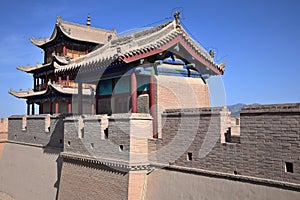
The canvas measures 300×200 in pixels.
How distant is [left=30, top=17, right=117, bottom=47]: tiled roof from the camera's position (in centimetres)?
2066

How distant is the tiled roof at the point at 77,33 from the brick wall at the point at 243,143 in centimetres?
1460

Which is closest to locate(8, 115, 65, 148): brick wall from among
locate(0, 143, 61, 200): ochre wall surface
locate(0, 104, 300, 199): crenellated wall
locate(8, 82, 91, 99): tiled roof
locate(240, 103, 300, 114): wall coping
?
locate(0, 143, 61, 200): ochre wall surface

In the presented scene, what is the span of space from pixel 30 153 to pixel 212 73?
1025 cm

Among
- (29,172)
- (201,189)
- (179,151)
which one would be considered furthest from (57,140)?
(201,189)

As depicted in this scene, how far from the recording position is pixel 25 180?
49.9ft

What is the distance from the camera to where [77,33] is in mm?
21594

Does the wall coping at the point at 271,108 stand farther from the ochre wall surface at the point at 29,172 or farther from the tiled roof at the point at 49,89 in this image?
the tiled roof at the point at 49,89

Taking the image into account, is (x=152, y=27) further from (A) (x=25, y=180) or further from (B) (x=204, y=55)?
(A) (x=25, y=180)

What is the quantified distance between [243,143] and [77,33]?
17670mm

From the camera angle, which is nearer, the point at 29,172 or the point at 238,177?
the point at 238,177

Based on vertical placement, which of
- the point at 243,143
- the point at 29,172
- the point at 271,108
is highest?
the point at 271,108

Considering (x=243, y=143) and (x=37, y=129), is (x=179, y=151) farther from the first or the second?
(x=37, y=129)

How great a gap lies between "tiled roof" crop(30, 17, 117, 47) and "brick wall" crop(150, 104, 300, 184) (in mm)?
14597

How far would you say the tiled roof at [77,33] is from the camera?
67.8 ft
